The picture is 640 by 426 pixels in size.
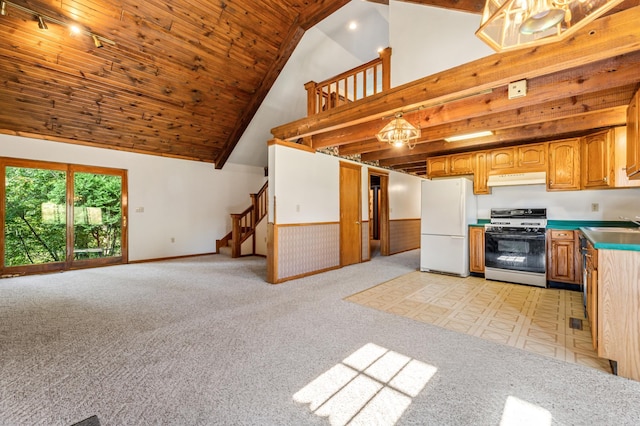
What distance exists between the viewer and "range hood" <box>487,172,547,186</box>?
165 inches

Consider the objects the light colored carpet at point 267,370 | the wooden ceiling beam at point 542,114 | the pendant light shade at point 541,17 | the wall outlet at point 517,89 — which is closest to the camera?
the pendant light shade at point 541,17

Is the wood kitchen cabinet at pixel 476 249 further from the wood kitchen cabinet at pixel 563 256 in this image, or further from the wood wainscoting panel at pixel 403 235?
the wood wainscoting panel at pixel 403 235

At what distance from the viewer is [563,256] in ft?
13.0

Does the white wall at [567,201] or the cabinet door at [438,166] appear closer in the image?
the white wall at [567,201]

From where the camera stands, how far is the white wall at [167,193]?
525 cm

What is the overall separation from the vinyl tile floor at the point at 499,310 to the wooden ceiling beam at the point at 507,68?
2317mm

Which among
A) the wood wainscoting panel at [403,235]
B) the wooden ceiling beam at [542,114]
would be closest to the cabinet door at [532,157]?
the wooden ceiling beam at [542,114]

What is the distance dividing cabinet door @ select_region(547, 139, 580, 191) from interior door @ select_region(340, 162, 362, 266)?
10.6 feet

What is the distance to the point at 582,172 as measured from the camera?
3930 mm

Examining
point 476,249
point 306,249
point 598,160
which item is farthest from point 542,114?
point 306,249

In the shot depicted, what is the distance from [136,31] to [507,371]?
18.9 feet

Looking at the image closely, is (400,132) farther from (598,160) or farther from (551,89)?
(598,160)

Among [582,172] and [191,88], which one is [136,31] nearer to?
[191,88]

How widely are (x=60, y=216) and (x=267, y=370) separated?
5756mm
